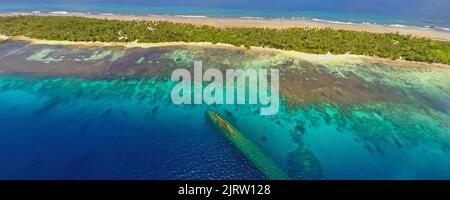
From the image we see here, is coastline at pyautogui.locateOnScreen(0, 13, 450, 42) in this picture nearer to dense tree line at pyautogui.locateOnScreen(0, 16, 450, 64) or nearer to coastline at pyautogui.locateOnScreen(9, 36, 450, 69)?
dense tree line at pyautogui.locateOnScreen(0, 16, 450, 64)

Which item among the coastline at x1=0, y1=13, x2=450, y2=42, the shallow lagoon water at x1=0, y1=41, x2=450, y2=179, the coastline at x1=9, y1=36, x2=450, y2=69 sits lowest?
the shallow lagoon water at x1=0, y1=41, x2=450, y2=179

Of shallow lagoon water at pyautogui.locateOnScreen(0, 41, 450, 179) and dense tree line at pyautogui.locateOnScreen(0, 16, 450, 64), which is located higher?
dense tree line at pyautogui.locateOnScreen(0, 16, 450, 64)

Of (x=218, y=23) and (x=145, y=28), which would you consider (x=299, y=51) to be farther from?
(x=145, y=28)

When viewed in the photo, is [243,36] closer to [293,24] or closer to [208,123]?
[293,24]

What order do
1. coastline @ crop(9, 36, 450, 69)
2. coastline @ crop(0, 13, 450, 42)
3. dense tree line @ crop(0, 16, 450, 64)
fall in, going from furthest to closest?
A: coastline @ crop(0, 13, 450, 42)
dense tree line @ crop(0, 16, 450, 64)
coastline @ crop(9, 36, 450, 69)

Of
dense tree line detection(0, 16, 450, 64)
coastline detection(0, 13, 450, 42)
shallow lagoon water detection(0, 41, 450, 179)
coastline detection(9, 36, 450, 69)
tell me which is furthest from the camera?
coastline detection(0, 13, 450, 42)

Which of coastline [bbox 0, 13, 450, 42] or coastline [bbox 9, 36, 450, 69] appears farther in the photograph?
coastline [bbox 0, 13, 450, 42]

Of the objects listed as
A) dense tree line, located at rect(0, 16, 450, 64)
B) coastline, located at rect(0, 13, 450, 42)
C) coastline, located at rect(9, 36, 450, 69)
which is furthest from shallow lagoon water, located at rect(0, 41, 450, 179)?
coastline, located at rect(0, 13, 450, 42)
